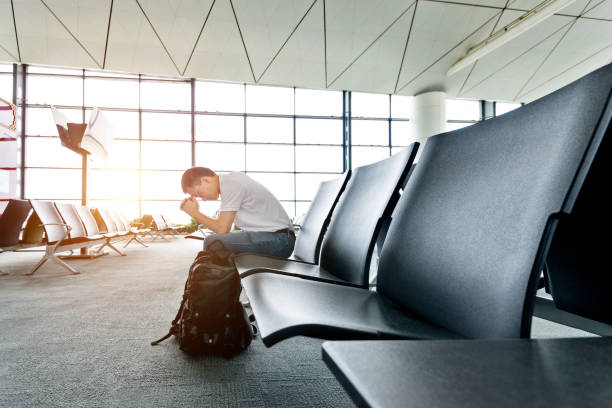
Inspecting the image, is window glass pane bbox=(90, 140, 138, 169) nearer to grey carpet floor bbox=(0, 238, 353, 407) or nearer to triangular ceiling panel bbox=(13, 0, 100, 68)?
triangular ceiling panel bbox=(13, 0, 100, 68)

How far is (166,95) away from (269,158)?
404cm

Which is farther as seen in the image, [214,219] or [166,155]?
[166,155]

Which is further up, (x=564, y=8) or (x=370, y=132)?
(x=564, y=8)

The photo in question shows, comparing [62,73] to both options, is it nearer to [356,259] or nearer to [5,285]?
[5,285]

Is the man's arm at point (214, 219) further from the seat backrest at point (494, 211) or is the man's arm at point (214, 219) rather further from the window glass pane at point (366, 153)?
the window glass pane at point (366, 153)

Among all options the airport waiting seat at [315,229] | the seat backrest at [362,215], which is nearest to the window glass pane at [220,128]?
the airport waiting seat at [315,229]

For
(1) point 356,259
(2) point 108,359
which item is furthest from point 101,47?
(1) point 356,259

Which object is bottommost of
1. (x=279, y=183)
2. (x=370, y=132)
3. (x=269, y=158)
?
(x=279, y=183)

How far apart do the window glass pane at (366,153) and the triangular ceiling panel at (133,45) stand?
5.92m

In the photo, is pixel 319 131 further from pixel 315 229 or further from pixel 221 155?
pixel 315 229

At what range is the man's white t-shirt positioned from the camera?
2561mm

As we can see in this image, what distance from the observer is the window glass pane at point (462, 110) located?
12320 mm

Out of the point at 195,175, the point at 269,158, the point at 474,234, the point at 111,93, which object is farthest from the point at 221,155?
the point at 474,234

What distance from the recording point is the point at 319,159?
38.0 feet
